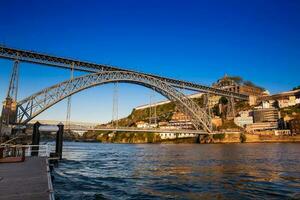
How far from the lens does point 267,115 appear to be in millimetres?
85125

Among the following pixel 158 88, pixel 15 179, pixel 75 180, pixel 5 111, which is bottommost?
pixel 75 180

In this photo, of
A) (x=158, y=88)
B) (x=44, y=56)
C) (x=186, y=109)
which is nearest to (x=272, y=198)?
(x=44, y=56)

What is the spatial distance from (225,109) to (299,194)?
95.4m

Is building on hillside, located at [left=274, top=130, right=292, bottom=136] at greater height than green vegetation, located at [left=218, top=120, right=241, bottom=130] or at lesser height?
lesser

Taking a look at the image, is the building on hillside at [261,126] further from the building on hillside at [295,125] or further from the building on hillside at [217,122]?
the building on hillside at [217,122]

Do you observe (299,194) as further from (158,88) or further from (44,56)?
(158,88)

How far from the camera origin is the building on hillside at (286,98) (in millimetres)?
92250

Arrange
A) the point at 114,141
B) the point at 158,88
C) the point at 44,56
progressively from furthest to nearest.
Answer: the point at 114,141 < the point at 158,88 < the point at 44,56

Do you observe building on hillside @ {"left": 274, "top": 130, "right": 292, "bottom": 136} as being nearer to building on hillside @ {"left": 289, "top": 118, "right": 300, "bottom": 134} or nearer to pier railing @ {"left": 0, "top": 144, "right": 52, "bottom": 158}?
building on hillside @ {"left": 289, "top": 118, "right": 300, "bottom": 134}

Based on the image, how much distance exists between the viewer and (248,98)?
330ft

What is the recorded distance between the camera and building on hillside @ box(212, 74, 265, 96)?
113750 mm

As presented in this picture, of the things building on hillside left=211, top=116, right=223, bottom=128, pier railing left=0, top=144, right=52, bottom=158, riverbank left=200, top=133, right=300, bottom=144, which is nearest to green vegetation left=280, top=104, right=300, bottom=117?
riverbank left=200, top=133, right=300, bottom=144

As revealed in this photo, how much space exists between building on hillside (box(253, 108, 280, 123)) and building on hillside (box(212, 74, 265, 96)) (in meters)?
23.9

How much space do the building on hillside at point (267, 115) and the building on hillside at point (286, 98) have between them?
9234mm
